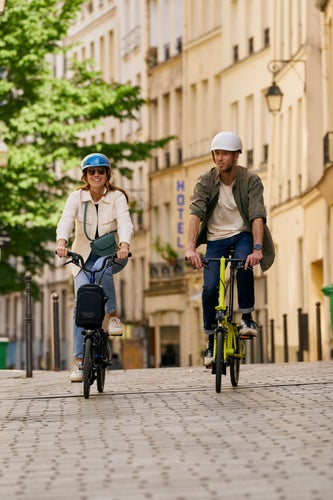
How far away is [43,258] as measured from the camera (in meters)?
47.9

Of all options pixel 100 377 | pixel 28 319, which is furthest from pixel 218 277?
pixel 28 319

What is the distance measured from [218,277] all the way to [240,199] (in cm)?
71

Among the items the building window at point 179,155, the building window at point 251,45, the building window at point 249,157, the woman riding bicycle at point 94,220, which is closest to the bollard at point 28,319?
the woman riding bicycle at point 94,220

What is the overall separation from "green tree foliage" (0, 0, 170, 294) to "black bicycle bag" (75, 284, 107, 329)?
1139 inches

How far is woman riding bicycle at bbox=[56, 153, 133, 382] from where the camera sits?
16.7 metres

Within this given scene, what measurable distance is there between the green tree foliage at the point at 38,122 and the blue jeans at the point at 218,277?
28717mm

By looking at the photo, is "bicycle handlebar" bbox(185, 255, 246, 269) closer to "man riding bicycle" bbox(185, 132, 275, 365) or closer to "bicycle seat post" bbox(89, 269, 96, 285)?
"man riding bicycle" bbox(185, 132, 275, 365)

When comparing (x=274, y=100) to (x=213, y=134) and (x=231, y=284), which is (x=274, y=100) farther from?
(x=231, y=284)

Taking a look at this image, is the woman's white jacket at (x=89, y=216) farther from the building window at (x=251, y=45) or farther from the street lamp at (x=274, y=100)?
the building window at (x=251, y=45)

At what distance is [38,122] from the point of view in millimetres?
47062

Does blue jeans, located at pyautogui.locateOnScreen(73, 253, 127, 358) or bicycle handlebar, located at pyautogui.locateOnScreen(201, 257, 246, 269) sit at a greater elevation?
bicycle handlebar, located at pyautogui.locateOnScreen(201, 257, 246, 269)

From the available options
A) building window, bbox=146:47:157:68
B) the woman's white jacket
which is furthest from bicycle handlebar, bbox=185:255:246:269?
building window, bbox=146:47:157:68

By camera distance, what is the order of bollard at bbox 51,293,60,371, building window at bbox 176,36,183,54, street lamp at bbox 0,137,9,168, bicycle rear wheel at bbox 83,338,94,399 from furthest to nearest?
building window at bbox 176,36,183,54 → street lamp at bbox 0,137,9,168 → bollard at bbox 51,293,60,371 → bicycle rear wheel at bbox 83,338,94,399

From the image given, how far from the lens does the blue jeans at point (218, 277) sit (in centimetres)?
1644
